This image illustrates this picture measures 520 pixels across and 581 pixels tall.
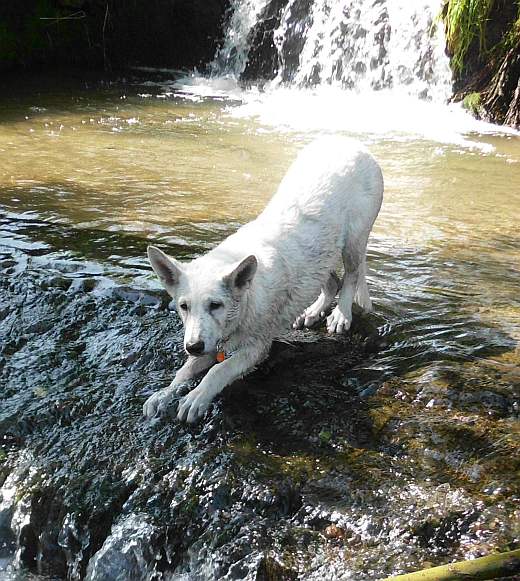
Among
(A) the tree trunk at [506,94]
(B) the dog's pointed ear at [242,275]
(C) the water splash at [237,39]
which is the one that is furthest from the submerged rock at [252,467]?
(C) the water splash at [237,39]

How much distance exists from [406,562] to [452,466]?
743 millimetres

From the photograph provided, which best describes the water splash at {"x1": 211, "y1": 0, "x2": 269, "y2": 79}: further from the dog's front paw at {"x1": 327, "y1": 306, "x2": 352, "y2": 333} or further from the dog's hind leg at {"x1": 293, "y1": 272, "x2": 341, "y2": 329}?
the dog's front paw at {"x1": 327, "y1": 306, "x2": 352, "y2": 333}

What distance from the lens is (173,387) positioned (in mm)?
5082

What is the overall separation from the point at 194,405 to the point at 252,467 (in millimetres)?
635

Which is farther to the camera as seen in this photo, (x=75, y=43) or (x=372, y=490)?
(x=75, y=43)

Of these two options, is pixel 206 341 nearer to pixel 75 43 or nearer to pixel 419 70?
pixel 419 70

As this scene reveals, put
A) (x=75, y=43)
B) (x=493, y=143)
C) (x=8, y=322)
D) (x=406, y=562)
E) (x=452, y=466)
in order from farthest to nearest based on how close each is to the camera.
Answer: (x=75, y=43) → (x=493, y=143) → (x=8, y=322) → (x=452, y=466) → (x=406, y=562)

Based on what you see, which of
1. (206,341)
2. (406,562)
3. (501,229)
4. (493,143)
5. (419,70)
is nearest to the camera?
(406,562)

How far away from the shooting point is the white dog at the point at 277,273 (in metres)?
4.79

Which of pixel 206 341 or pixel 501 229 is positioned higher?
pixel 206 341

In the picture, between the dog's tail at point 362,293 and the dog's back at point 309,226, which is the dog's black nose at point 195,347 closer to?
the dog's back at point 309,226

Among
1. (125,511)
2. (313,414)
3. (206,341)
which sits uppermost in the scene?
(206,341)

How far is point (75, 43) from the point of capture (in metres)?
20.4

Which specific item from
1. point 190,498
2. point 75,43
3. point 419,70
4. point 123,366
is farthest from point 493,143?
point 75,43
